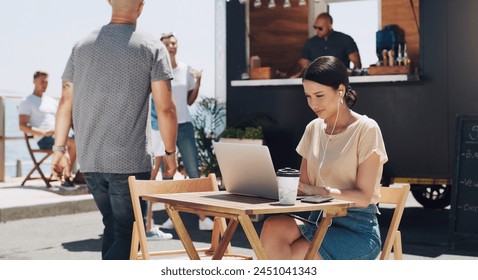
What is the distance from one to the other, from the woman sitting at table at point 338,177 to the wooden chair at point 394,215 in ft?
0.16

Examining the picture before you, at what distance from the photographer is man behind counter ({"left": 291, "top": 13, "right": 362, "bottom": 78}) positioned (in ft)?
30.1

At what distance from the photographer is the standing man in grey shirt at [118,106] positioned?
159 inches

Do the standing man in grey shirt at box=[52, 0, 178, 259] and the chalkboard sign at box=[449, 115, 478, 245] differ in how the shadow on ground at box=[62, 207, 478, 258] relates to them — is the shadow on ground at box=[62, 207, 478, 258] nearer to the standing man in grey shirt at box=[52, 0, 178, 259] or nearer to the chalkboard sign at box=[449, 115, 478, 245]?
the chalkboard sign at box=[449, 115, 478, 245]

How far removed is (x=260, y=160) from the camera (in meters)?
3.48

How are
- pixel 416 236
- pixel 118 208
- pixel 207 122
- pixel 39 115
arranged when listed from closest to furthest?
pixel 118 208 → pixel 416 236 → pixel 207 122 → pixel 39 115

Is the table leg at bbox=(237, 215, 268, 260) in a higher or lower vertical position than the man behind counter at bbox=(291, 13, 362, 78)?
lower

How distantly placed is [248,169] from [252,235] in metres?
0.39

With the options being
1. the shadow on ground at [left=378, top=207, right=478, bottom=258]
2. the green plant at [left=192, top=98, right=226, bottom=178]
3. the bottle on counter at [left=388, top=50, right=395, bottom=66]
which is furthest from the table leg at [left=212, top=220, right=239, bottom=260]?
the green plant at [left=192, top=98, right=226, bottom=178]

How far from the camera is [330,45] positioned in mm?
9188

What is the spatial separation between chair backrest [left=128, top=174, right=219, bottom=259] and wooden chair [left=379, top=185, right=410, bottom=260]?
856 mm

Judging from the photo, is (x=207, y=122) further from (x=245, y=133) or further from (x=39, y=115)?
(x=39, y=115)

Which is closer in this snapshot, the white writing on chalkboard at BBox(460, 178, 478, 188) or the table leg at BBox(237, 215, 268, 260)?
the table leg at BBox(237, 215, 268, 260)

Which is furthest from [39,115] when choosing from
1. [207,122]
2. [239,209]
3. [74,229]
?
[239,209]

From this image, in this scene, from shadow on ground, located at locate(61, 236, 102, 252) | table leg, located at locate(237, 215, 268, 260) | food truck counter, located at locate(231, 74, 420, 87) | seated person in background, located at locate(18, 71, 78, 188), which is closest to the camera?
table leg, located at locate(237, 215, 268, 260)
